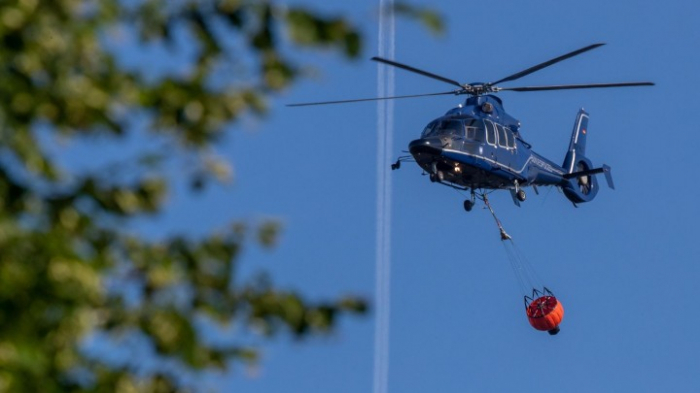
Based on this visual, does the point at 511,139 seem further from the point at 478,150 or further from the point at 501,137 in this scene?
the point at 478,150

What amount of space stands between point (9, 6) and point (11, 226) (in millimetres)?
1120

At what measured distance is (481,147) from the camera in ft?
138

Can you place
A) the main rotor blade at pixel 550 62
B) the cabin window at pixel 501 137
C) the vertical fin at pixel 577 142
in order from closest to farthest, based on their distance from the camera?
the main rotor blade at pixel 550 62
the cabin window at pixel 501 137
the vertical fin at pixel 577 142

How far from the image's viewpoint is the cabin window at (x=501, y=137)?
43406 mm

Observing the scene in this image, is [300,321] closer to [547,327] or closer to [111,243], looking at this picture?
[111,243]

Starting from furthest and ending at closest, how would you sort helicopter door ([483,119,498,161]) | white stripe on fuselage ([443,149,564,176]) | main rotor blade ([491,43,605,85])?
helicopter door ([483,119,498,161])
white stripe on fuselage ([443,149,564,176])
main rotor blade ([491,43,605,85])

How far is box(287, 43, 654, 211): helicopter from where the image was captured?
41.0 metres

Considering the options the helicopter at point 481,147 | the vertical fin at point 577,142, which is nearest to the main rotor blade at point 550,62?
the helicopter at point 481,147

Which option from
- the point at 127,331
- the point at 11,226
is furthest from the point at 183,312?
the point at 11,226

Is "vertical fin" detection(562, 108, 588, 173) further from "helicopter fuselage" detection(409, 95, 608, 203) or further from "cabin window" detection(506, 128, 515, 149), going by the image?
"cabin window" detection(506, 128, 515, 149)

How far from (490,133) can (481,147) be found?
112 centimetres

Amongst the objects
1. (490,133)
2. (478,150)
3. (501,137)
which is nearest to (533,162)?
(501,137)

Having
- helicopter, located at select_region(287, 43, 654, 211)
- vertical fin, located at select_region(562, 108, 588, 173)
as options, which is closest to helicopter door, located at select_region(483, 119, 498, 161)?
helicopter, located at select_region(287, 43, 654, 211)

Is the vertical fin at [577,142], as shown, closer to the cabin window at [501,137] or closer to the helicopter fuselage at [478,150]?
the helicopter fuselage at [478,150]
